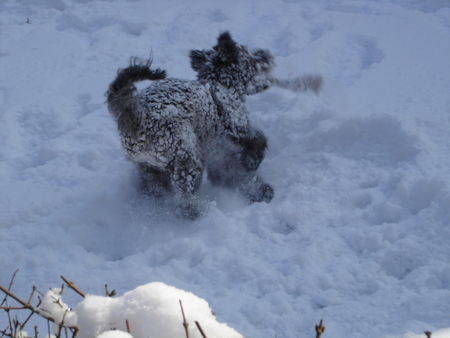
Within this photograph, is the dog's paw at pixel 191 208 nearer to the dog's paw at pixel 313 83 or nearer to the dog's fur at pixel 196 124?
the dog's fur at pixel 196 124

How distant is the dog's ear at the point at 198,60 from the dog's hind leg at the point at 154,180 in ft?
2.91

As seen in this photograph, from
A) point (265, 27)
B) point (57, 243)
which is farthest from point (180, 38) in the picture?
point (57, 243)

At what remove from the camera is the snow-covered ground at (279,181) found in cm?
271

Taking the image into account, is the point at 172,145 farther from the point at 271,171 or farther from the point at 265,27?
the point at 265,27

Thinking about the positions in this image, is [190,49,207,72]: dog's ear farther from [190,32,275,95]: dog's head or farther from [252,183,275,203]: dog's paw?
[252,183,275,203]: dog's paw

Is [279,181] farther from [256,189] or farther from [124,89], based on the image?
[124,89]

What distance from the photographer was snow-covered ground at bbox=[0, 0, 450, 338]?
2709 mm

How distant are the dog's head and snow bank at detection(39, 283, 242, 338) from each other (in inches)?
103

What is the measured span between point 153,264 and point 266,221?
84 centimetres

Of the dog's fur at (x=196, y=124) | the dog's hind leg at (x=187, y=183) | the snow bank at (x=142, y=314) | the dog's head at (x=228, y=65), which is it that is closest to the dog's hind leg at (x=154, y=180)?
the dog's fur at (x=196, y=124)

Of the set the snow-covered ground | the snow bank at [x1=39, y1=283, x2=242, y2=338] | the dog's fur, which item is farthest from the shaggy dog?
the snow bank at [x1=39, y1=283, x2=242, y2=338]

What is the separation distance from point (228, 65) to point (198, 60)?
0.80 feet

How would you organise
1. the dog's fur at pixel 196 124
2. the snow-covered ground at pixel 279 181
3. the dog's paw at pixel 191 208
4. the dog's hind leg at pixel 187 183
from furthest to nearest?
the dog's paw at pixel 191 208 < the dog's hind leg at pixel 187 183 < the dog's fur at pixel 196 124 < the snow-covered ground at pixel 279 181

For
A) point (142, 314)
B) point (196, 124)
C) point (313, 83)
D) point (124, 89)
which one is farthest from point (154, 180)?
point (142, 314)
